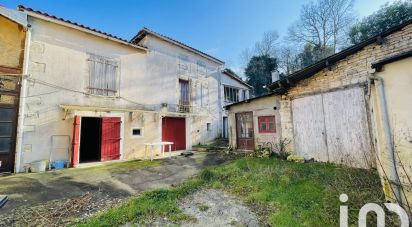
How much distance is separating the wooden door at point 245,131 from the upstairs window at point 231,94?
6.15 metres

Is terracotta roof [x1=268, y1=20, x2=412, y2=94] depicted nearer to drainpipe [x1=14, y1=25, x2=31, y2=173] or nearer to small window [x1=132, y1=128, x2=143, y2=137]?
small window [x1=132, y1=128, x2=143, y2=137]

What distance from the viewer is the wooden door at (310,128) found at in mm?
7848

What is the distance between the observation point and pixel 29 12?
24.8ft

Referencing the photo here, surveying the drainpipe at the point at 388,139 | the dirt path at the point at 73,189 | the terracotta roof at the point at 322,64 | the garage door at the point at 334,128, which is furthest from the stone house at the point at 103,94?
the drainpipe at the point at 388,139

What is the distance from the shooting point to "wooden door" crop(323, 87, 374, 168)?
657 cm

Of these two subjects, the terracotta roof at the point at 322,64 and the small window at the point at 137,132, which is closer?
the terracotta roof at the point at 322,64

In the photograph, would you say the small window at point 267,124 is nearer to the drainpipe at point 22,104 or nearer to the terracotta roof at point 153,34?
the terracotta roof at point 153,34

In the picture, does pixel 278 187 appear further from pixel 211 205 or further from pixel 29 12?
pixel 29 12

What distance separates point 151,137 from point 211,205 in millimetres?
7910

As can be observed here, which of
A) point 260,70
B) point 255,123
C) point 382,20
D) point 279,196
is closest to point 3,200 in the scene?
point 279,196

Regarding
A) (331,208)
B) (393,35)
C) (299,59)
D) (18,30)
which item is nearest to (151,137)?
(18,30)

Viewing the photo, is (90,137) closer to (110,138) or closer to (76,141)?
(110,138)

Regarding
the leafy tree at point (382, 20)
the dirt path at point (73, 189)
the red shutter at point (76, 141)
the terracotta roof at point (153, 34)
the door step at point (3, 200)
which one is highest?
the leafy tree at point (382, 20)

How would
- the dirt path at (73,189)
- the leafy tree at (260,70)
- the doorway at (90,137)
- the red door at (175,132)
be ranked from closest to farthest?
the dirt path at (73,189), the doorway at (90,137), the red door at (175,132), the leafy tree at (260,70)
